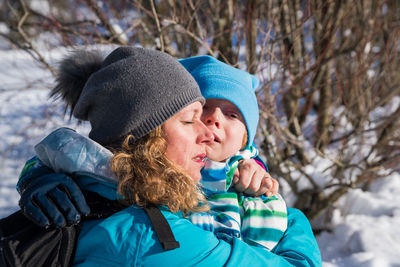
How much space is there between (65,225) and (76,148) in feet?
0.81

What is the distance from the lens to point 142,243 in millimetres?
1105

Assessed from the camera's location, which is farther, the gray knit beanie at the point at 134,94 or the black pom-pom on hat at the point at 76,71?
the black pom-pom on hat at the point at 76,71

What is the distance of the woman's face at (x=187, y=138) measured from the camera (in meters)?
1.36

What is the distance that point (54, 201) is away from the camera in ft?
3.62

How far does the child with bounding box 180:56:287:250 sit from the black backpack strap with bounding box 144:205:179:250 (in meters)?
0.24

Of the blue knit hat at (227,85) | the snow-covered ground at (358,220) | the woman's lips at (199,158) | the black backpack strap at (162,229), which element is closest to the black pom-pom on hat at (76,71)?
the snow-covered ground at (358,220)

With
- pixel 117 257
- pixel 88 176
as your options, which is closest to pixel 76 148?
pixel 88 176

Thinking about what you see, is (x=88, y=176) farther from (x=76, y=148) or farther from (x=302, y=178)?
(x=302, y=178)

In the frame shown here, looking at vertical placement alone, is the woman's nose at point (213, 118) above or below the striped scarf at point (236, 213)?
above

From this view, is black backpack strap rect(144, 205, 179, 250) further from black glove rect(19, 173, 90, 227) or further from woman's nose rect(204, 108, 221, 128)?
woman's nose rect(204, 108, 221, 128)

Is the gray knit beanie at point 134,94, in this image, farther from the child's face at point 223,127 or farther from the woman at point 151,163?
the child's face at point 223,127

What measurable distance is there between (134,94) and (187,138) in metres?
0.26

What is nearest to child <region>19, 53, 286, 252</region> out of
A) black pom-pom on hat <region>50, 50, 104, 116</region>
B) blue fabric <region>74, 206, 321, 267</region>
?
blue fabric <region>74, 206, 321, 267</region>

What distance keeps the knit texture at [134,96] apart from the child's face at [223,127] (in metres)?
0.31
